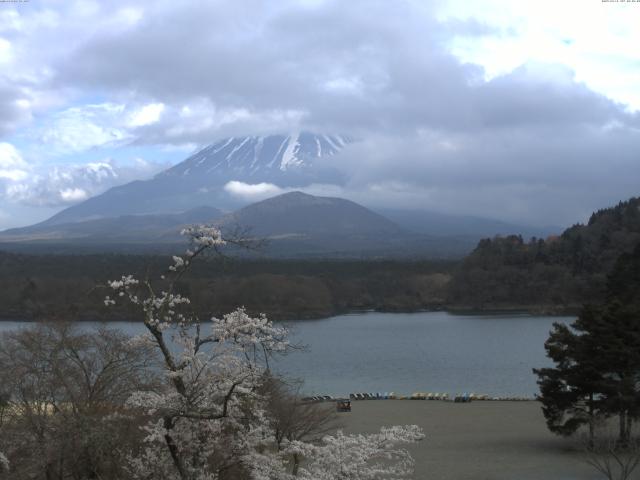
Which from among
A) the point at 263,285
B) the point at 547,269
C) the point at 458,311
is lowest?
the point at 458,311

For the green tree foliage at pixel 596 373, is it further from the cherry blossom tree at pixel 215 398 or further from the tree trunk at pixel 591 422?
the cherry blossom tree at pixel 215 398

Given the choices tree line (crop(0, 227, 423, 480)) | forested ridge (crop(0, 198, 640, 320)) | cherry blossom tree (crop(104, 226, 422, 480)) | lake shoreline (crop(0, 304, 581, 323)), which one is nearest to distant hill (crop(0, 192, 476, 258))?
forested ridge (crop(0, 198, 640, 320))

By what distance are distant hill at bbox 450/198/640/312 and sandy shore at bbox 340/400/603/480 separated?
36.2 metres

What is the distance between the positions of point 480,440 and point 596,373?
346 cm

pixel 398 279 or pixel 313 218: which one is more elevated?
pixel 313 218

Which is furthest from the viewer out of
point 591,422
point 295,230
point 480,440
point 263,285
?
point 295,230

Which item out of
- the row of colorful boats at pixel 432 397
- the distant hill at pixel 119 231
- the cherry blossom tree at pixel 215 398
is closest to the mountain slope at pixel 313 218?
the distant hill at pixel 119 231

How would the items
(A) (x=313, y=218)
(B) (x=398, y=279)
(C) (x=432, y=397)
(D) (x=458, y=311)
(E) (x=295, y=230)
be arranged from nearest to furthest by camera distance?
(C) (x=432, y=397), (D) (x=458, y=311), (B) (x=398, y=279), (E) (x=295, y=230), (A) (x=313, y=218)

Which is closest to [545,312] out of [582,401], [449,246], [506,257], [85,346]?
[506,257]

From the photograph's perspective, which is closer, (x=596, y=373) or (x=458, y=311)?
(x=596, y=373)

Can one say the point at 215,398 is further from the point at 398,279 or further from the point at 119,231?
the point at 119,231

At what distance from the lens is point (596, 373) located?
13.0 metres

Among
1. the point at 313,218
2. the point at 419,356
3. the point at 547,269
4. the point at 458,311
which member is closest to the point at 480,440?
the point at 419,356

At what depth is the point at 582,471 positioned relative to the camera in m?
12.1
